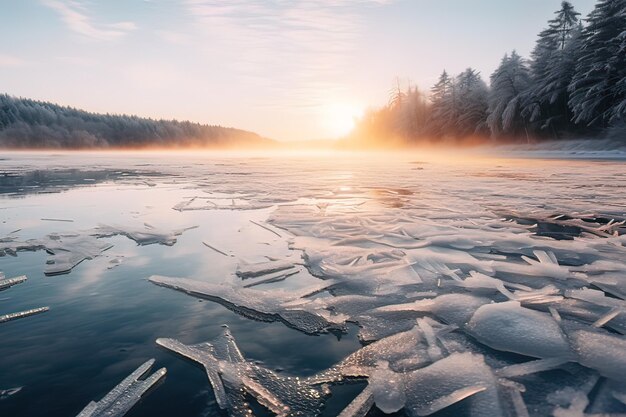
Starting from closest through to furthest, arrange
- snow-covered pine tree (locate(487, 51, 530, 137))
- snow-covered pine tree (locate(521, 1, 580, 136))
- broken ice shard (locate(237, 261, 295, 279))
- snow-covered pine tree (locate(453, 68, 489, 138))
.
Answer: broken ice shard (locate(237, 261, 295, 279)), snow-covered pine tree (locate(521, 1, 580, 136)), snow-covered pine tree (locate(487, 51, 530, 137)), snow-covered pine tree (locate(453, 68, 489, 138))

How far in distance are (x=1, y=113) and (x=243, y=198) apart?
10950 cm

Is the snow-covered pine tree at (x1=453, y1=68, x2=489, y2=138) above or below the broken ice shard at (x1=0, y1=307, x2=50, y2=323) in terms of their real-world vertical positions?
above

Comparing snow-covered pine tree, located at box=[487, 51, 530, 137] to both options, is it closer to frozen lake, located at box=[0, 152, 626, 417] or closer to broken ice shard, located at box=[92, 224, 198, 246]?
frozen lake, located at box=[0, 152, 626, 417]

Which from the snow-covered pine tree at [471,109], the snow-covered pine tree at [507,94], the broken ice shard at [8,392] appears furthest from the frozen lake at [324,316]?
the snow-covered pine tree at [471,109]

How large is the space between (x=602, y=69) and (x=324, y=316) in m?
33.6

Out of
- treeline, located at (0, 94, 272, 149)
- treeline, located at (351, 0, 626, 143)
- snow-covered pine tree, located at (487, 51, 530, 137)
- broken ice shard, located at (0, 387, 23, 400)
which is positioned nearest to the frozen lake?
broken ice shard, located at (0, 387, 23, 400)

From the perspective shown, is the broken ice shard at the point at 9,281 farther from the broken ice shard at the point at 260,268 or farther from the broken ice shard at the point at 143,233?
the broken ice shard at the point at 260,268

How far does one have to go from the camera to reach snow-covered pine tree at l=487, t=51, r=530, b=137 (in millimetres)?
34844

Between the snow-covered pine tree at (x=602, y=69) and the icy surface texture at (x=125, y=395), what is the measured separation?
3124 centimetres

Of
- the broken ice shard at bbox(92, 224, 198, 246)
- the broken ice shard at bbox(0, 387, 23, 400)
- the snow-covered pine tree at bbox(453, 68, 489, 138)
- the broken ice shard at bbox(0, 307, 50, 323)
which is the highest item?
the snow-covered pine tree at bbox(453, 68, 489, 138)

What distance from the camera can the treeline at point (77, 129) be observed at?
87.7 meters

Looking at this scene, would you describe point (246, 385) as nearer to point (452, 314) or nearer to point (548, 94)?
point (452, 314)

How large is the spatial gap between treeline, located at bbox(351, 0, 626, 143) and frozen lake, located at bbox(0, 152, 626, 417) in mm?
27459

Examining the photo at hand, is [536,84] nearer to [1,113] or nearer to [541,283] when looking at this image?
[541,283]
